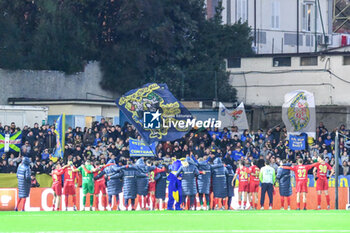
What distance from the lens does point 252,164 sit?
37.5 m

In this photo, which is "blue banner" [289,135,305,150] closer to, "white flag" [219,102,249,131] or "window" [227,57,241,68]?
"white flag" [219,102,249,131]

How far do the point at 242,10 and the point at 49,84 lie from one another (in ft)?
61.2

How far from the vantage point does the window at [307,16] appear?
233ft

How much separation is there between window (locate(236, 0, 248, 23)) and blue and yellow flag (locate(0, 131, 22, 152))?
92.6ft

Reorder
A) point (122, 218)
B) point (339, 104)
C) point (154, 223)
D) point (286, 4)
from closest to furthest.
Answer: point (154, 223), point (122, 218), point (339, 104), point (286, 4)

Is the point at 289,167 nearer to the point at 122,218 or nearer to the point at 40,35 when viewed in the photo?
the point at 122,218

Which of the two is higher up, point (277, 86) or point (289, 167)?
point (277, 86)

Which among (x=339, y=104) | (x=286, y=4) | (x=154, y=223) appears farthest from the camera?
(x=286, y=4)

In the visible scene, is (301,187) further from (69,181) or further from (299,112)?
(299,112)

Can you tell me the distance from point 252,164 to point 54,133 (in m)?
9.08

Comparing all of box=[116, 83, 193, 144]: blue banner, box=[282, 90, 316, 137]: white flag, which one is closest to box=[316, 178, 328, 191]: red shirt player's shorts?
box=[116, 83, 193, 144]: blue banner

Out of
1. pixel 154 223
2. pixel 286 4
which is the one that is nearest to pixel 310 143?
pixel 154 223

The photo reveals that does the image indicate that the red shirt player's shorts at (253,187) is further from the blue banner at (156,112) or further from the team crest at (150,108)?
the team crest at (150,108)

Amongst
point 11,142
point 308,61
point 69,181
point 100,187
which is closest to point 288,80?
point 308,61
